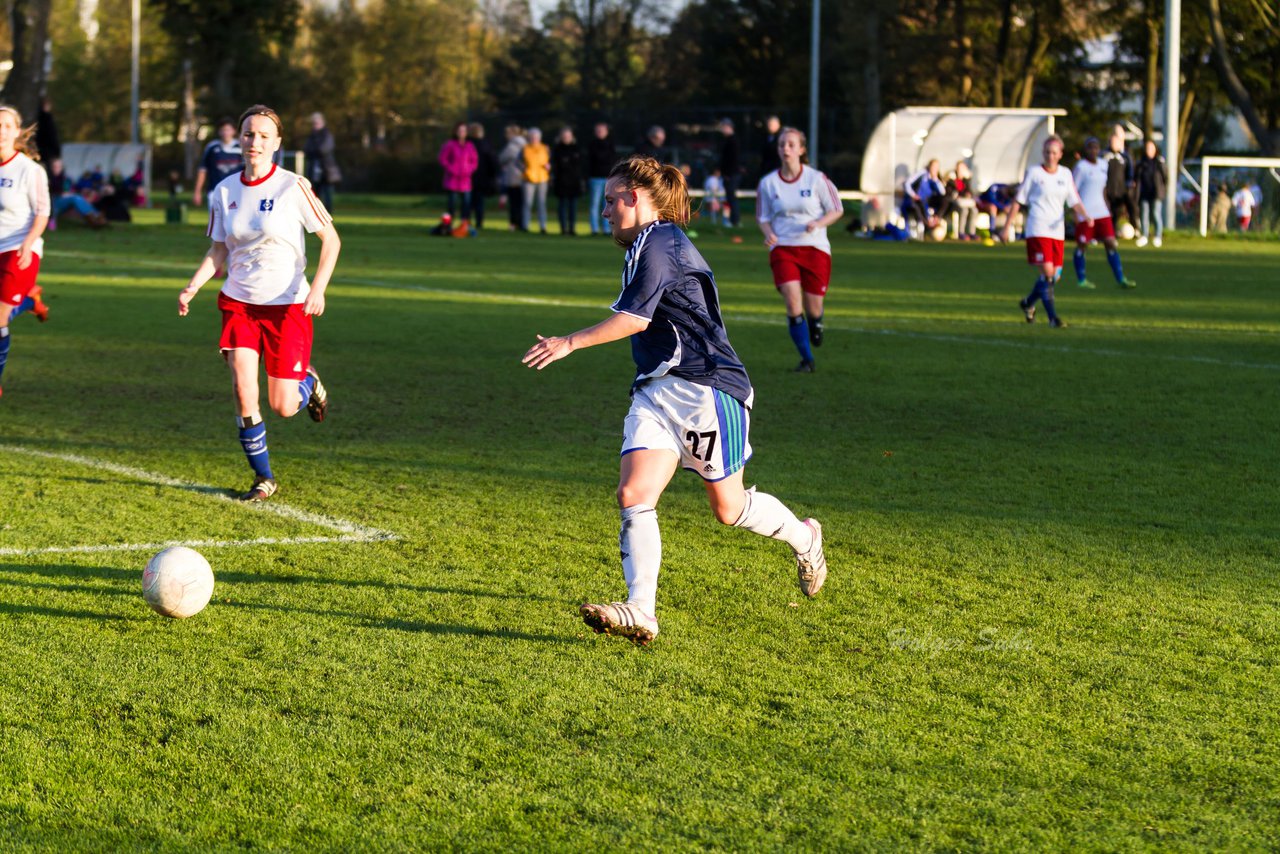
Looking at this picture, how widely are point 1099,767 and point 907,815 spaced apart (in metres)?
0.67

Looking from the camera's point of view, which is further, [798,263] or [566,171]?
[566,171]

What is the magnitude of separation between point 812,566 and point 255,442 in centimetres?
328

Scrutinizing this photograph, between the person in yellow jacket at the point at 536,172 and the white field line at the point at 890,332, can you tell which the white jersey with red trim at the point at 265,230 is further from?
the person in yellow jacket at the point at 536,172

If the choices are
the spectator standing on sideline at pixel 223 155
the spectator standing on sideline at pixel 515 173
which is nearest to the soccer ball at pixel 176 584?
the spectator standing on sideline at pixel 223 155

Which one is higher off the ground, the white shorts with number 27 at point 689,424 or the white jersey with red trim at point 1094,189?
the white jersey with red trim at point 1094,189

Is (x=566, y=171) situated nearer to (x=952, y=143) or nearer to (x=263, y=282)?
(x=952, y=143)

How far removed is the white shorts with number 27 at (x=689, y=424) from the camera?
5309 millimetres

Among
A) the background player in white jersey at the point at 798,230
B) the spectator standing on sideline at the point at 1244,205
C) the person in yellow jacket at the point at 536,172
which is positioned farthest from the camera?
the spectator standing on sideline at the point at 1244,205

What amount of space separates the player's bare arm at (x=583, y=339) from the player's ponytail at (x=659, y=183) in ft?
1.42

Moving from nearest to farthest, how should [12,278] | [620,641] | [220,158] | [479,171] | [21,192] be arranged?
[620,641]
[21,192]
[12,278]
[220,158]
[479,171]

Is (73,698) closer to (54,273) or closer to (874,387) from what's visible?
(874,387)

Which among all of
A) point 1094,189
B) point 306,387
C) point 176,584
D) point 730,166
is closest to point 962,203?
point 730,166

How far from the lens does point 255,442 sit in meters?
7.79

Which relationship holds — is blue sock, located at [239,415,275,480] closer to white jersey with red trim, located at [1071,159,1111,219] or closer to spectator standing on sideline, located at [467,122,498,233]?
white jersey with red trim, located at [1071,159,1111,219]
